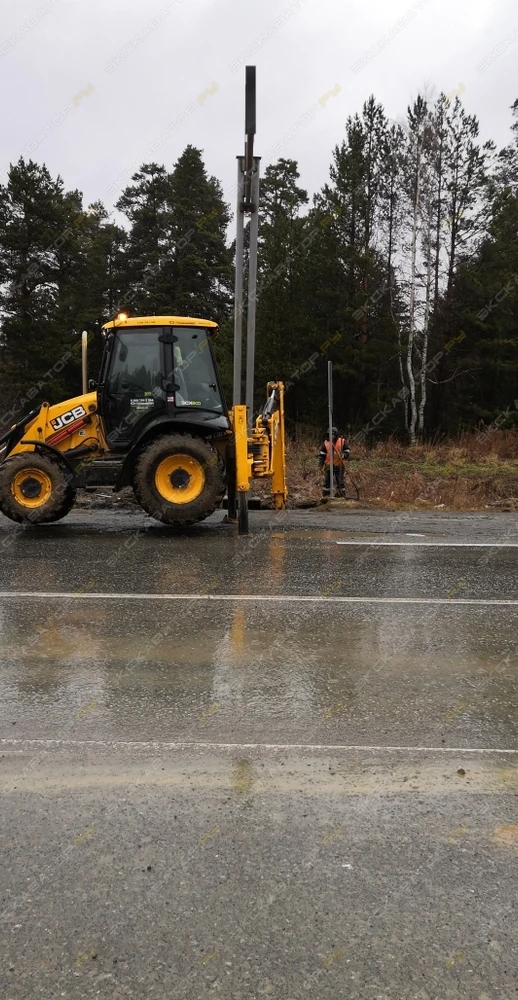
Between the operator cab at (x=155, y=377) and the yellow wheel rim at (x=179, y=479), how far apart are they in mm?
557

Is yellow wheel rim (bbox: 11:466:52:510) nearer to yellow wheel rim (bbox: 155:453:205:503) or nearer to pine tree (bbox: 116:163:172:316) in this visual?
yellow wheel rim (bbox: 155:453:205:503)

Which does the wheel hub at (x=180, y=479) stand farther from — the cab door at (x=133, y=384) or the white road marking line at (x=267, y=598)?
→ the white road marking line at (x=267, y=598)

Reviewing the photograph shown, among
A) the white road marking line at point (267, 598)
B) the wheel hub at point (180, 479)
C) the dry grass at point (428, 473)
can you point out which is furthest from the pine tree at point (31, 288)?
the white road marking line at point (267, 598)

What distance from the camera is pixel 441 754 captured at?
329cm

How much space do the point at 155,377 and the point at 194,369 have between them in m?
0.55

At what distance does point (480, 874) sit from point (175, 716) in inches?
68.9

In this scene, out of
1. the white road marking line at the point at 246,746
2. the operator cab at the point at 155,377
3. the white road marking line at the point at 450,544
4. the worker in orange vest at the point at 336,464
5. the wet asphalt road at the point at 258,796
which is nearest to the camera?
the wet asphalt road at the point at 258,796

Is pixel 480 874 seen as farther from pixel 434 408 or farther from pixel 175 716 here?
pixel 434 408

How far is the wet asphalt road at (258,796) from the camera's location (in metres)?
2.08

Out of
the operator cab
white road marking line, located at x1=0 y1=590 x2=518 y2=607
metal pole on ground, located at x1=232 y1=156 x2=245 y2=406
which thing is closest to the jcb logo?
the operator cab

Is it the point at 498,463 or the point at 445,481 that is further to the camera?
the point at 498,463

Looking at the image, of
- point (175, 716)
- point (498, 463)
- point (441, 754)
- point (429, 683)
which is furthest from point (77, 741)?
point (498, 463)

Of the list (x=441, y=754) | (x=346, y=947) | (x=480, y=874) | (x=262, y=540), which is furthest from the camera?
(x=262, y=540)

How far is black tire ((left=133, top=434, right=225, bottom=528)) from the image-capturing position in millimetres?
9641
